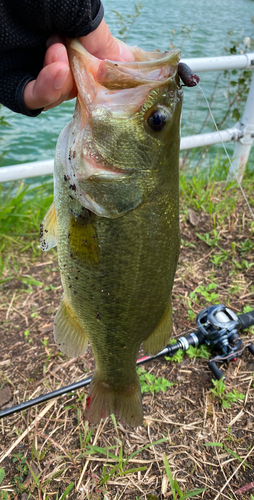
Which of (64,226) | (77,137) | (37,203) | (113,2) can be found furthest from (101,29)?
(113,2)

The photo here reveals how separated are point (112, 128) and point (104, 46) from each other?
35 cm

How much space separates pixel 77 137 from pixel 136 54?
453 mm

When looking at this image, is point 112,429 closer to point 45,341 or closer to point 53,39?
point 45,341

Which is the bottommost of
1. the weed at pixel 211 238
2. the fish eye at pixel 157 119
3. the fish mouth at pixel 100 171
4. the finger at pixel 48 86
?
the weed at pixel 211 238

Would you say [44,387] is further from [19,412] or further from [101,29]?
[101,29]

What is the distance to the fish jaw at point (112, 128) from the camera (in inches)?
49.3

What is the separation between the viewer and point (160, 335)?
5.46 ft

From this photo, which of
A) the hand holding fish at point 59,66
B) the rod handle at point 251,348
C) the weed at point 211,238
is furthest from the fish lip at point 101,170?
the weed at point 211,238

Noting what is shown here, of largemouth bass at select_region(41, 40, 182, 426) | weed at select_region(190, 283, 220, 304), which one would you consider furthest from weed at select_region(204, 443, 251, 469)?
weed at select_region(190, 283, 220, 304)

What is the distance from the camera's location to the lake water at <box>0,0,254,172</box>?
24.7ft

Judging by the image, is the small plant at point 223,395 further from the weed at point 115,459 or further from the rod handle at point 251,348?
the weed at point 115,459

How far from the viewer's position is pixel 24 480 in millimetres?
1876

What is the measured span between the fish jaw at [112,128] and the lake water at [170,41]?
4.16m

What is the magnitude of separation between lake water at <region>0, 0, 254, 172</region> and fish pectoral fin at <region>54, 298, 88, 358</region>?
405 centimetres
